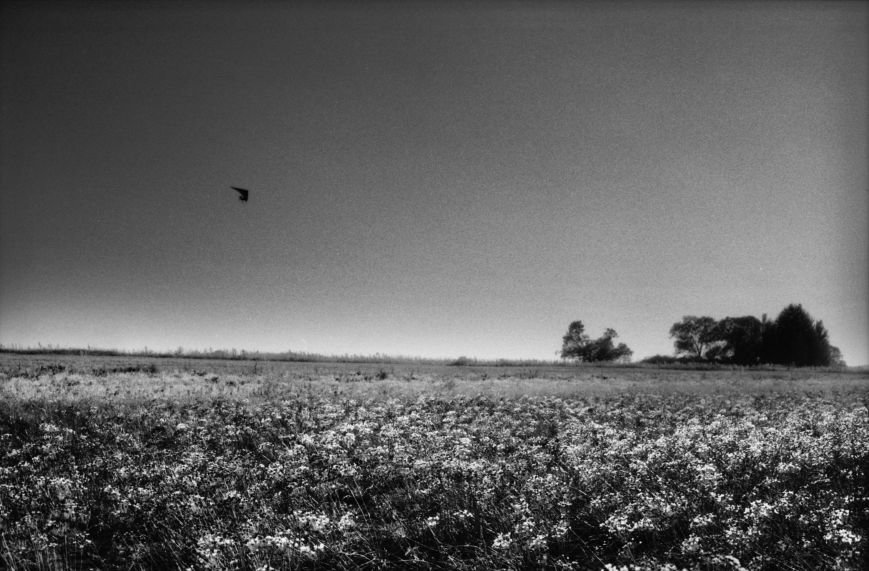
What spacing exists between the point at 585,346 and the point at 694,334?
78.9ft

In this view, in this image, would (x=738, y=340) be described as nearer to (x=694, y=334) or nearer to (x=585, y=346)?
(x=694, y=334)

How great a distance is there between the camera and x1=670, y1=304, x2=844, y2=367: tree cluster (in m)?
82.9

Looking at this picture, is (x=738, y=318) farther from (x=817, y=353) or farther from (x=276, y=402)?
(x=276, y=402)

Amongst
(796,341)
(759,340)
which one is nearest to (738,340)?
(759,340)

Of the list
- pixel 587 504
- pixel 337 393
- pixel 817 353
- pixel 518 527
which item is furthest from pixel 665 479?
pixel 817 353

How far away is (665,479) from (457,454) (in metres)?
2.74

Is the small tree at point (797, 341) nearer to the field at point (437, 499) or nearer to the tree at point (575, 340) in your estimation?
the tree at point (575, 340)

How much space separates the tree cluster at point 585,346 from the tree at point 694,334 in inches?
461

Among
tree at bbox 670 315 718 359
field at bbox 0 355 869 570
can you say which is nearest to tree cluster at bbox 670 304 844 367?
tree at bbox 670 315 718 359

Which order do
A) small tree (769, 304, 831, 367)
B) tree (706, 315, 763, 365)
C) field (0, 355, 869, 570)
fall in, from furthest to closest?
tree (706, 315, 763, 365) → small tree (769, 304, 831, 367) → field (0, 355, 869, 570)

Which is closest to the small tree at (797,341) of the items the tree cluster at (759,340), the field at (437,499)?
the tree cluster at (759,340)

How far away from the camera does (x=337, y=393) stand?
53.9 ft

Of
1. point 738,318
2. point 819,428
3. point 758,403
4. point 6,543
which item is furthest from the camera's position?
point 738,318

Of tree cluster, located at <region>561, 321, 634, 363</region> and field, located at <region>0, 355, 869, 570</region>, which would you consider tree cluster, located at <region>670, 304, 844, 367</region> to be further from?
field, located at <region>0, 355, 869, 570</region>
